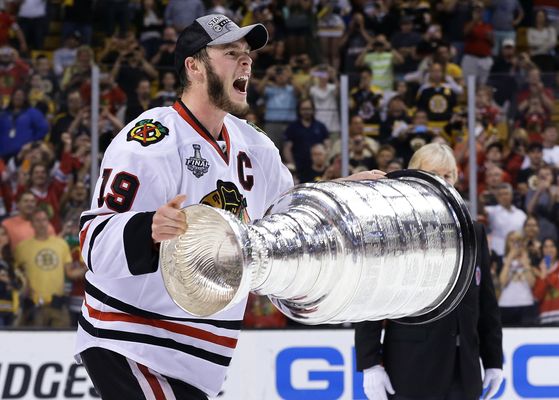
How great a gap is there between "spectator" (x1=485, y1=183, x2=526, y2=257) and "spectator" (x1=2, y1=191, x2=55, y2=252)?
9.91 ft

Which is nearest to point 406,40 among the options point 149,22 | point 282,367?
point 149,22

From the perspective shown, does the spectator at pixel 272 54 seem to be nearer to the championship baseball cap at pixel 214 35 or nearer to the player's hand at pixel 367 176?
the championship baseball cap at pixel 214 35

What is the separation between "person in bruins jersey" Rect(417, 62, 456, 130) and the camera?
7965 millimetres

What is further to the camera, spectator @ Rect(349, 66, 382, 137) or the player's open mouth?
spectator @ Rect(349, 66, 382, 137)

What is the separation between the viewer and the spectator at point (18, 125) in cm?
766

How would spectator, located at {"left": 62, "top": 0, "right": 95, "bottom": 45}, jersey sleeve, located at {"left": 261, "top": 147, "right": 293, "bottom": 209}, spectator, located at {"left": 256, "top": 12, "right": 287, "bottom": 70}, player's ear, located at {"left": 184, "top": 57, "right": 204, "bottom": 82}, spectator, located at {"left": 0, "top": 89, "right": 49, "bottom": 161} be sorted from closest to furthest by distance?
1. player's ear, located at {"left": 184, "top": 57, "right": 204, "bottom": 82}
2. jersey sleeve, located at {"left": 261, "top": 147, "right": 293, "bottom": 209}
3. spectator, located at {"left": 0, "top": 89, "right": 49, "bottom": 161}
4. spectator, located at {"left": 256, "top": 12, "right": 287, "bottom": 70}
5. spectator, located at {"left": 62, "top": 0, "right": 95, "bottom": 45}

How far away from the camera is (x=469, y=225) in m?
2.85

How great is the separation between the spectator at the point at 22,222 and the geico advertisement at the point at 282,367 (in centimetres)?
121

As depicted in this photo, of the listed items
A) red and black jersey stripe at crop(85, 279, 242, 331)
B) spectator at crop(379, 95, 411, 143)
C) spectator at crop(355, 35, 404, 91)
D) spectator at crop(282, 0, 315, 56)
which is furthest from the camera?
spectator at crop(282, 0, 315, 56)

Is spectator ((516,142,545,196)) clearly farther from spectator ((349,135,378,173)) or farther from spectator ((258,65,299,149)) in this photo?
spectator ((258,65,299,149))

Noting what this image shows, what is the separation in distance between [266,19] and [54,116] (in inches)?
166

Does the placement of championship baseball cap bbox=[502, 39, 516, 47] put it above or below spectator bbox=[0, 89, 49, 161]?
below

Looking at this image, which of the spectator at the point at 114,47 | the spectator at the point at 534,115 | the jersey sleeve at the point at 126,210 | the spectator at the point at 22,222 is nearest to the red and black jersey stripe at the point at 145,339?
the jersey sleeve at the point at 126,210

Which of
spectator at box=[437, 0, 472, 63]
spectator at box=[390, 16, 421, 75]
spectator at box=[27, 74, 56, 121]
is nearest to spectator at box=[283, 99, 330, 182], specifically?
spectator at box=[27, 74, 56, 121]
